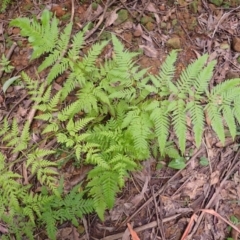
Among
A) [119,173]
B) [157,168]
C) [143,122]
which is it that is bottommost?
[157,168]

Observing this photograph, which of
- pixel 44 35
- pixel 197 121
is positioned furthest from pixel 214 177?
pixel 44 35

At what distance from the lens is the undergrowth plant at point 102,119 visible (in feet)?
9.21

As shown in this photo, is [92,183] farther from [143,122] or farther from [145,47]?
[145,47]

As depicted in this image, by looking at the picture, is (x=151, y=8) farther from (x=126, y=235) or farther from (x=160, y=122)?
(x=126, y=235)

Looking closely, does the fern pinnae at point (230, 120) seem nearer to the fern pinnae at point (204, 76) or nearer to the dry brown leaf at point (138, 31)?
the fern pinnae at point (204, 76)

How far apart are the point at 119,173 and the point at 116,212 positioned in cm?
56

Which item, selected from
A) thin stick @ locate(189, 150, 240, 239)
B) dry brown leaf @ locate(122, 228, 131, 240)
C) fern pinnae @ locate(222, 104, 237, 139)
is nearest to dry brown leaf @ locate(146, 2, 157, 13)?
fern pinnae @ locate(222, 104, 237, 139)

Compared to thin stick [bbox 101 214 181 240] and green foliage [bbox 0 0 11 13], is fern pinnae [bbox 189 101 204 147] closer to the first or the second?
thin stick [bbox 101 214 181 240]

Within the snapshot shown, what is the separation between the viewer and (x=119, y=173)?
2900 mm

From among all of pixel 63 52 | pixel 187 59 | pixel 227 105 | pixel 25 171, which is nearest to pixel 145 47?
pixel 187 59

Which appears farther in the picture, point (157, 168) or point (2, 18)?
point (2, 18)

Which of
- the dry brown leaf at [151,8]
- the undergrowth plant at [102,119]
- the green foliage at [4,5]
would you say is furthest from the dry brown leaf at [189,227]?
the green foliage at [4,5]

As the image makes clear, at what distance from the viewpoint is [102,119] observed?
11.0ft

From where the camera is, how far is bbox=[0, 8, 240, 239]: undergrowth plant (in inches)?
110
